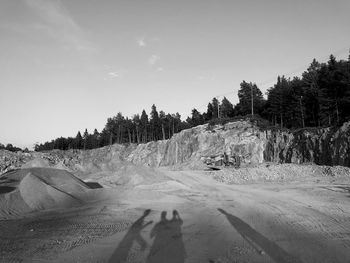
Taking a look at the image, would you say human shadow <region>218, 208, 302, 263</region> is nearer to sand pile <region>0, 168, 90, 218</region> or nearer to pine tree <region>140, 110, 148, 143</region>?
sand pile <region>0, 168, 90, 218</region>

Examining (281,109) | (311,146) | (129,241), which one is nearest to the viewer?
(129,241)

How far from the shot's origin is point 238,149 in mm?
47938

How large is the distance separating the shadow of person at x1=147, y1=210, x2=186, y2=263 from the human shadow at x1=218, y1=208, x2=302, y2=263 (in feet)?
7.70

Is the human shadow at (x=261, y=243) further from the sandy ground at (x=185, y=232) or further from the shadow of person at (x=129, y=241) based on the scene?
the shadow of person at (x=129, y=241)

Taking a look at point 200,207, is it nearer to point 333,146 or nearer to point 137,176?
point 137,176

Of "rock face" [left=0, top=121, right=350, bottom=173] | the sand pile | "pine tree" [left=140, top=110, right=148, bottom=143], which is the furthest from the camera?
"pine tree" [left=140, top=110, right=148, bottom=143]

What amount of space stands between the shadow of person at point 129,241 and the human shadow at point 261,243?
3637mm

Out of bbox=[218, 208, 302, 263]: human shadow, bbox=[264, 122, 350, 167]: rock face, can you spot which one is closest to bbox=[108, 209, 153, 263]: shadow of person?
bbox=[218, 208, 302, 263]: human shadow

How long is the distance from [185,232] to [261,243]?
9.61 feet

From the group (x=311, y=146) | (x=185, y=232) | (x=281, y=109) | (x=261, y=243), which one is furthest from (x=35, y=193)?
(x=281, y=109)

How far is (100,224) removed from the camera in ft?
39.0

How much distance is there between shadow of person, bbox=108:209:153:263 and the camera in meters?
7.97

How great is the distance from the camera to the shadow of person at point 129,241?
7973mm

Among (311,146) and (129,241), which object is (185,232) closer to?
(129,241)
